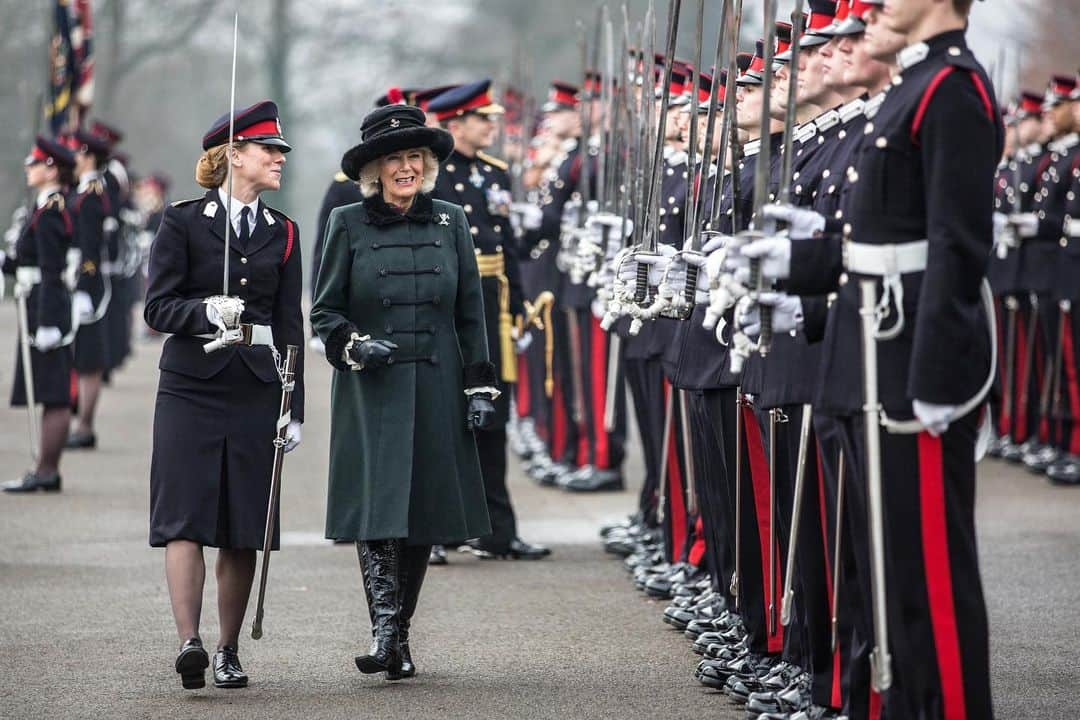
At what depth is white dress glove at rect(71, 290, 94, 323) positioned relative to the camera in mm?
13208

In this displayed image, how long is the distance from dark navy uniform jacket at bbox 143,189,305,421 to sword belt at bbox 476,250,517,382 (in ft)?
8.42

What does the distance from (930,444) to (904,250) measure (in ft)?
1.60

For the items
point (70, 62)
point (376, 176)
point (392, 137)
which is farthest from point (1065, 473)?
point (70, 62)

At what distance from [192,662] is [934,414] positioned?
8.85 feet

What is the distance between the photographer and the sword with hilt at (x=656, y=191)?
22.0ft

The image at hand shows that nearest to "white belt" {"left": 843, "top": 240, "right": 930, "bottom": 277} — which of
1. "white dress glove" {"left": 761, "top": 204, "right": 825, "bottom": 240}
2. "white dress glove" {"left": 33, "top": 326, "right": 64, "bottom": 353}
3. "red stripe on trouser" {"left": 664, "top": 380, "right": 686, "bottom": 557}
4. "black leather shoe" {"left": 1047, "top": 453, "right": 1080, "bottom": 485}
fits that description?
"white dress glove" {"left": 761, "top": 204, "right": 825, "bottom": 240}

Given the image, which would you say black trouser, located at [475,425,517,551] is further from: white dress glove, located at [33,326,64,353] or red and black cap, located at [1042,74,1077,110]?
red and black cap, located at [1042,74,1077,110]

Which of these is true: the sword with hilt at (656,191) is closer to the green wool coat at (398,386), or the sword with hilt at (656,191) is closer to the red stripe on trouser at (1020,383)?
the green wool coat at (398,386)

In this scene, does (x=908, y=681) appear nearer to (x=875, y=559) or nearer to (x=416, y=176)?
(x=875, y=559)

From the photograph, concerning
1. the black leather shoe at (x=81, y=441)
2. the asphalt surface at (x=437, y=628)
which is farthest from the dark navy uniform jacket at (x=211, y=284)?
the black leather shoe at (x=81, y=441)

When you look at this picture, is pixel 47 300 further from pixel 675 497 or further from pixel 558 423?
pixel 675 497

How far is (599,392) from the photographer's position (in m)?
12.4

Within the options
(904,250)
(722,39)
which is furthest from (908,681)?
(722,39)

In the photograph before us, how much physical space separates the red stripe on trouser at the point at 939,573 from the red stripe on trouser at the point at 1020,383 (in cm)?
852
